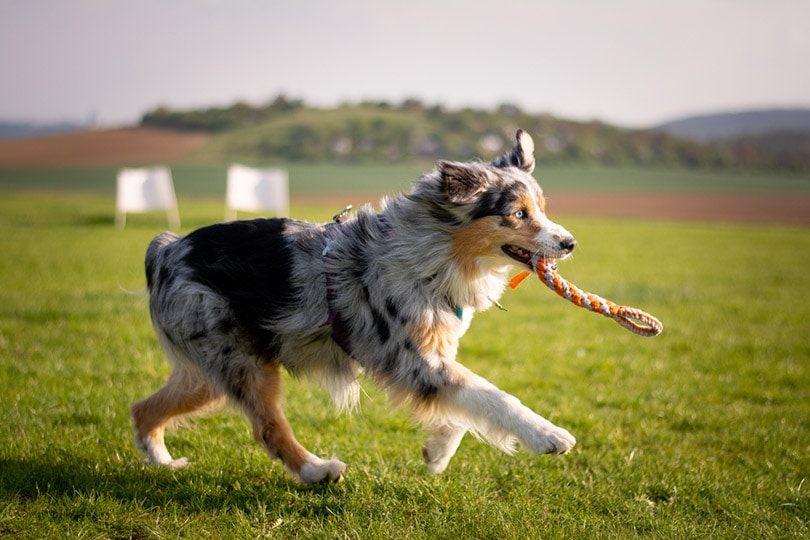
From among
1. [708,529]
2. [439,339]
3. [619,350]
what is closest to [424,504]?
[439,339]

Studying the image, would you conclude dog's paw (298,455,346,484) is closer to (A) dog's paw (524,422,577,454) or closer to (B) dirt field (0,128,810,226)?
(A) dog's paw (524,422,577,454)

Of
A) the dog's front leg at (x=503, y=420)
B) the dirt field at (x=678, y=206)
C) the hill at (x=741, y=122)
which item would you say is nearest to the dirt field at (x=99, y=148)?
the dirt field at (x=678, y=206)

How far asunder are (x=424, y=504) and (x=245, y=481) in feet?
3.74

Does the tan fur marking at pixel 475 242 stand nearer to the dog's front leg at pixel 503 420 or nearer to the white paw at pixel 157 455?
the dog's front leg at pixel 503 420

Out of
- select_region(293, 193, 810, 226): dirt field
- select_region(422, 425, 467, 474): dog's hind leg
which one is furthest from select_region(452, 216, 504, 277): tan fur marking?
select_region(293, 193, 810, 226): dirt field

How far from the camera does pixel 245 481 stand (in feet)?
13.7

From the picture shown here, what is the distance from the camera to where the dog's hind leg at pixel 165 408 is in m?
4.34

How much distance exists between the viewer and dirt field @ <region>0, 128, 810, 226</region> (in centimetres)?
3553

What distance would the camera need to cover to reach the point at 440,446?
161 inches

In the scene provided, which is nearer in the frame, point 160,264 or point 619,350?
point 160,264

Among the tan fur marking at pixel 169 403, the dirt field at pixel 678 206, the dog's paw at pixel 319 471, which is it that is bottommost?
the dirt field at pixel 678 206

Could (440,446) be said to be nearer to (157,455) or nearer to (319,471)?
(319,471)

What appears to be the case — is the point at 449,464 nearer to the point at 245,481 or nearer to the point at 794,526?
the point at 245,481

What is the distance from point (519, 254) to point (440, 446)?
4.18 ft
